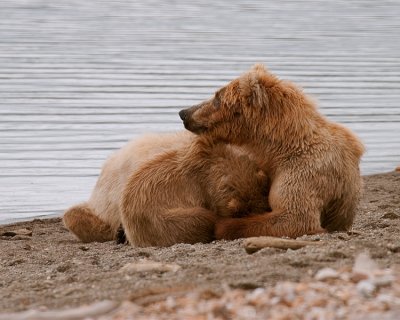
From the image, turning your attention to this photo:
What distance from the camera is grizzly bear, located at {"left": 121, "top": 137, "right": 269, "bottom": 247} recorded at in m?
6.01

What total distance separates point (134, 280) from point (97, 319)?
83 centimetres

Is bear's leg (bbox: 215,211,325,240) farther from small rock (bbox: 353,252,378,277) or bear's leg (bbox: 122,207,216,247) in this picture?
small rock (bbox: 353,252,378,277)

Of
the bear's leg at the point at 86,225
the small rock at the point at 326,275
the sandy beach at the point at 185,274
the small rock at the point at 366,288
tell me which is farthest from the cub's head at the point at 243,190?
the small rock at the point at 366,288

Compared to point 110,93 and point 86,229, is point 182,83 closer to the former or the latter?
point 110,93

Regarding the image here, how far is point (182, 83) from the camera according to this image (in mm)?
13992

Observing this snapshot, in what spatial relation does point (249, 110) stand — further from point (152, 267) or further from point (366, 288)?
point (366, 288)

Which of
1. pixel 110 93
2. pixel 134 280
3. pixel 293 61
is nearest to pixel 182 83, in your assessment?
pixel 110 93

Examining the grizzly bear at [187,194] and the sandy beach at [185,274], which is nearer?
the sandy beach at [185,274]

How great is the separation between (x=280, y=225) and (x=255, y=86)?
2.76 feet

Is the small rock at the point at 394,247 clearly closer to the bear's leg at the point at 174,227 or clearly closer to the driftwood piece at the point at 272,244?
the driftwood piece at the point at 272,244

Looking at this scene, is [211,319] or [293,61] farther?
[293,61]

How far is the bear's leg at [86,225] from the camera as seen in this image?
22.5 ft

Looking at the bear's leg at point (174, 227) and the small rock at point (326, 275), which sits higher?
the small rock at point (326, 275)

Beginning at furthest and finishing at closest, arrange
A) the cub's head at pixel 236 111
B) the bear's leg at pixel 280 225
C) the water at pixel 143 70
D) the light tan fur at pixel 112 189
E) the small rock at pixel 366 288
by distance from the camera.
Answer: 1. the water at pixel 143 70
2. the light tan fur at pixel 112 189
3. the cub's head at pixel 236 111
4. the bear's leg at pixel 280 225
5. the small rock at pixel 366 288
